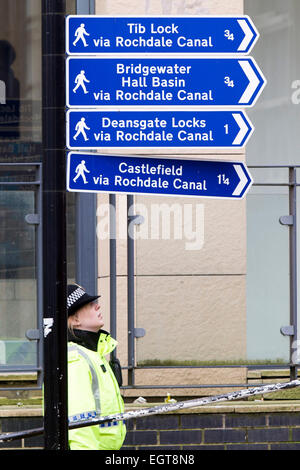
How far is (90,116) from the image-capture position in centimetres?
473

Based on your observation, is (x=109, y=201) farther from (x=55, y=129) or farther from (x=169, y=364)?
(x=55, y=129)

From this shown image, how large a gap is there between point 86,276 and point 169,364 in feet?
3.00

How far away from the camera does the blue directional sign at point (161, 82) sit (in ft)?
15.4

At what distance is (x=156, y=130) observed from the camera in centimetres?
491

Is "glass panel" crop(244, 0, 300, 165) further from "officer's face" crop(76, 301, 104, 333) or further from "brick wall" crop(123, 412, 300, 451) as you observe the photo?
"officer's face" crop(76, 301, 104, 333)

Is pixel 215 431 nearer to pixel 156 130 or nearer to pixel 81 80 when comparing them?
pixel 156 130

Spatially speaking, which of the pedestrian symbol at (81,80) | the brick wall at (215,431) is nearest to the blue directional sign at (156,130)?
the pedestrian symbol at (81,80)

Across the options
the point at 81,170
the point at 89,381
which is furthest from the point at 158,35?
the point at 89,381

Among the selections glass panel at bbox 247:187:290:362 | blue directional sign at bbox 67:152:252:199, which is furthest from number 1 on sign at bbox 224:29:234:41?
glass panel at bbox 247:187:290:362

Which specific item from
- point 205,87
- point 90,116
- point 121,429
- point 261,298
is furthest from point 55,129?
point 261,298

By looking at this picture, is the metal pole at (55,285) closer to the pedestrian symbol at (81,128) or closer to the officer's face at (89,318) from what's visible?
the pedestrian symbol at (81,128)

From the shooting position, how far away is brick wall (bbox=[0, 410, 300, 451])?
7.24 m

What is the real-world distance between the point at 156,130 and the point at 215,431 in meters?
3.07

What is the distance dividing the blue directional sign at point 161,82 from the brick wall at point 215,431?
2972mm
